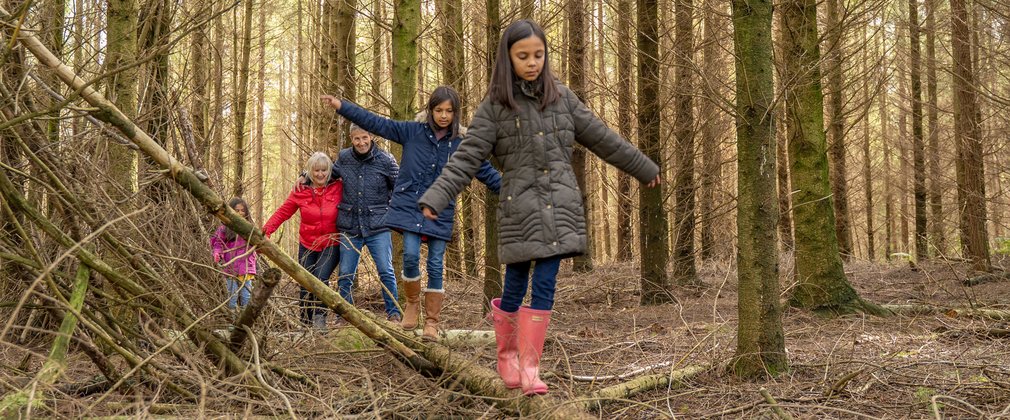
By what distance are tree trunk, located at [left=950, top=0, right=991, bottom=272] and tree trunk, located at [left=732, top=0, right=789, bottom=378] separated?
8.56m

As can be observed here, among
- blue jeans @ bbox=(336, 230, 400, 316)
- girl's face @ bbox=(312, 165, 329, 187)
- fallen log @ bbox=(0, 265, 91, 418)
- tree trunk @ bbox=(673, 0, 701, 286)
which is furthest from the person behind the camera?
tree trunk @ bbox=(673, 0, 701, 286)

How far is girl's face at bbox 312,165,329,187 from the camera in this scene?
6492 mm

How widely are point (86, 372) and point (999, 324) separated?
6389 mm

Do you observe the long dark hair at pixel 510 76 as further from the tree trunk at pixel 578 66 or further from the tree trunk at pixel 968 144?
the tree trunk at pixel 968 144

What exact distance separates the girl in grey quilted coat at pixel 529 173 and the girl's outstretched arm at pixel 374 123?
4.78 feet

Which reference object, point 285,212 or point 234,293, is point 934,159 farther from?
point 234,293

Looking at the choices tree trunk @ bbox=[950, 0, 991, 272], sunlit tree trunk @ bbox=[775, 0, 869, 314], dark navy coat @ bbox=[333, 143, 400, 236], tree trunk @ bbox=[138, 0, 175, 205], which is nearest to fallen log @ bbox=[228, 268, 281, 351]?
tree trunk @ bbox=[138, 0, 175, 205]

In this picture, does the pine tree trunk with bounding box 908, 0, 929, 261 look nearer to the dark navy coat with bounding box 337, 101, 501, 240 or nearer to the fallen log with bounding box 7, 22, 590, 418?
the dark navy coat with bounding box 337, 101, 501, 240

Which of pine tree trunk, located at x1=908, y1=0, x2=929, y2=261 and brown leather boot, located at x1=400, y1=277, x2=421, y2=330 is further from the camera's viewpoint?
pine tree trunk, located at x1=908, y1=0, x2=929, y2=261

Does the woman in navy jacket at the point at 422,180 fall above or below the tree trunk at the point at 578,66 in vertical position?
below

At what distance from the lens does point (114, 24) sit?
214 inches

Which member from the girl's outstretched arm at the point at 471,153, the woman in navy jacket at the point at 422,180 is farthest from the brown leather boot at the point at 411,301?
the girl's outstretched arm at the point at 471,153

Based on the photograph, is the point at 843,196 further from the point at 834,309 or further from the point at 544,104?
the point at 544,104

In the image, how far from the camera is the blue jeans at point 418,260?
5.13 metres
